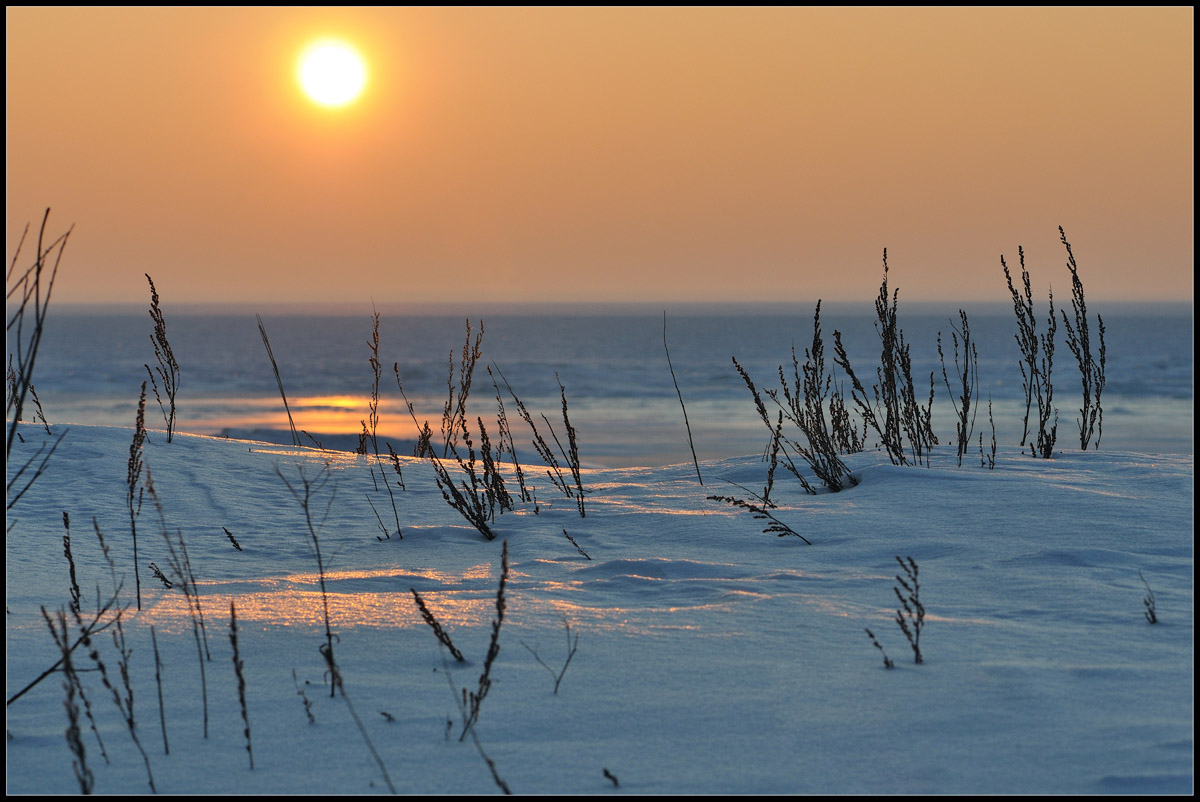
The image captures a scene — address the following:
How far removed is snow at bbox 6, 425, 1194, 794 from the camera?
5.70ft

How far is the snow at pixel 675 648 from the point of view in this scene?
1.74 meters

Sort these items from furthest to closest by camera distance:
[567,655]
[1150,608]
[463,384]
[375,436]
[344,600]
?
[463,384]
[375,436]
[344,600]
[1150,608]
[567,655]

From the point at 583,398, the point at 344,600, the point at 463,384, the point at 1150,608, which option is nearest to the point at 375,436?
the point at 463,384

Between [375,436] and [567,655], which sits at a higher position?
[375,436]

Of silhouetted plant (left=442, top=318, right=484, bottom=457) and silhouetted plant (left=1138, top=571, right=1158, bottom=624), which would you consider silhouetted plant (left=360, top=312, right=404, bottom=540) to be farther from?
silhouetted plant (left=1138, top=571, right=1158, bottom=624)

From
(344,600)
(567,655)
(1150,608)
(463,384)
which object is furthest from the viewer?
(463,384)

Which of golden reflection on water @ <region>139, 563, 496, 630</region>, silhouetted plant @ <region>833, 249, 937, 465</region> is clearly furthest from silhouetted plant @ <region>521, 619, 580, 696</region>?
silhouetted plant @ <region>833, 249, 937, 465</region>

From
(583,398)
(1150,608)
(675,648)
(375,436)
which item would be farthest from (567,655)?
(583,398)

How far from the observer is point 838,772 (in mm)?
1692

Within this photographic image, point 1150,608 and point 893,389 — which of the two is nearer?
point 1150,608

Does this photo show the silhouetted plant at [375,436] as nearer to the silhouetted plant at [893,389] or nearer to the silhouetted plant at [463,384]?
the silhouetted plant at [463,384]

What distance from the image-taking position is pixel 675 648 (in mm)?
2299

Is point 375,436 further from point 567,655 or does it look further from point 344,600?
point 567,655

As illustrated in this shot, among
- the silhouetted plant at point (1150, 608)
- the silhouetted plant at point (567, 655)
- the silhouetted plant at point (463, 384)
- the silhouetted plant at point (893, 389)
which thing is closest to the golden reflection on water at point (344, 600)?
the silhouetted plant at point (567, 655)
